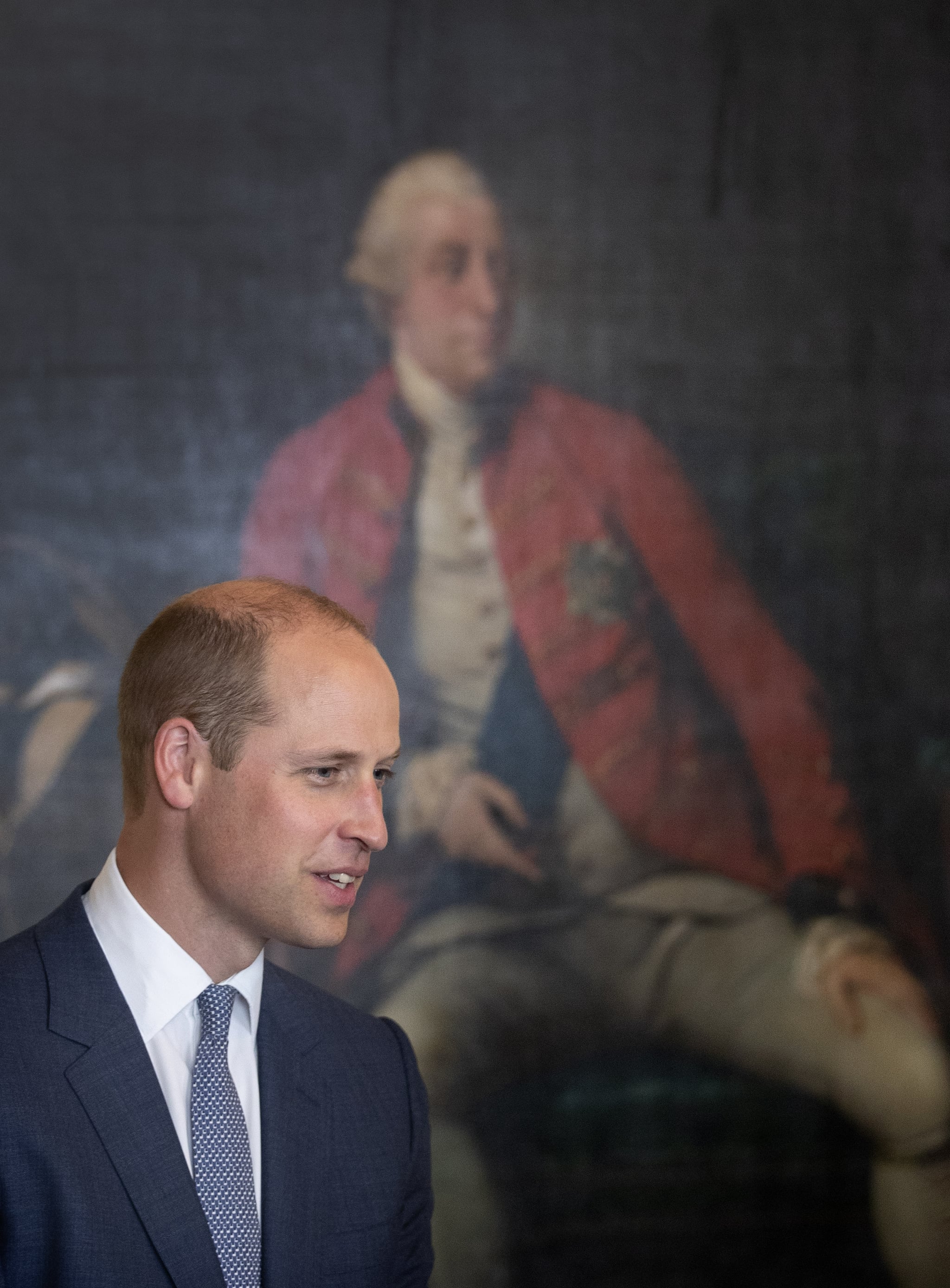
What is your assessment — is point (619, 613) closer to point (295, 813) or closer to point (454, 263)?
point (454, 263)

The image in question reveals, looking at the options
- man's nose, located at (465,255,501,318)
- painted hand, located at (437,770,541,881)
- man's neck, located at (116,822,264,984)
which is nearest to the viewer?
man's neck, located at (116,822,264,984)

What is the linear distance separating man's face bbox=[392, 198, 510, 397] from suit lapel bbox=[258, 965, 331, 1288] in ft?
7.30

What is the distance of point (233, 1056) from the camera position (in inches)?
82.8

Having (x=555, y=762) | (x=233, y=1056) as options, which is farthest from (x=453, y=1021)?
(x=233, y=1056)

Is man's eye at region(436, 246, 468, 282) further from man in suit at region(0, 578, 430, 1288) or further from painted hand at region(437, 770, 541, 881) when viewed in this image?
man in suit at region(0, 578, 430, 1288)

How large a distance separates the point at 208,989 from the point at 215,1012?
0.12 feet

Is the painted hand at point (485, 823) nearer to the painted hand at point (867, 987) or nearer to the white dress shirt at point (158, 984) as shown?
the painted hand at point (867, 987)

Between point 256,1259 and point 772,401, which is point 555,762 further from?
point 256,1259

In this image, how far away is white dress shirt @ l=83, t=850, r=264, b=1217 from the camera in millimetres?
1943

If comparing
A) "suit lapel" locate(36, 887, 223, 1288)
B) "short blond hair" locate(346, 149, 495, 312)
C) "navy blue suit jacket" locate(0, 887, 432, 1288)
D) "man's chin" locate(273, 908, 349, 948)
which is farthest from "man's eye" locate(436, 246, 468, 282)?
"suit lapel" locate(36, 887, 223, 1288)

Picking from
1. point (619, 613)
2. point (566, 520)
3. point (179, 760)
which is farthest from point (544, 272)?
point (179, 760)

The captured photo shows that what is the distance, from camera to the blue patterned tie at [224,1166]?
1891 millimetres

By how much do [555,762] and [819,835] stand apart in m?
0.85

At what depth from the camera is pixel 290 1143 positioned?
2057 millimetres
